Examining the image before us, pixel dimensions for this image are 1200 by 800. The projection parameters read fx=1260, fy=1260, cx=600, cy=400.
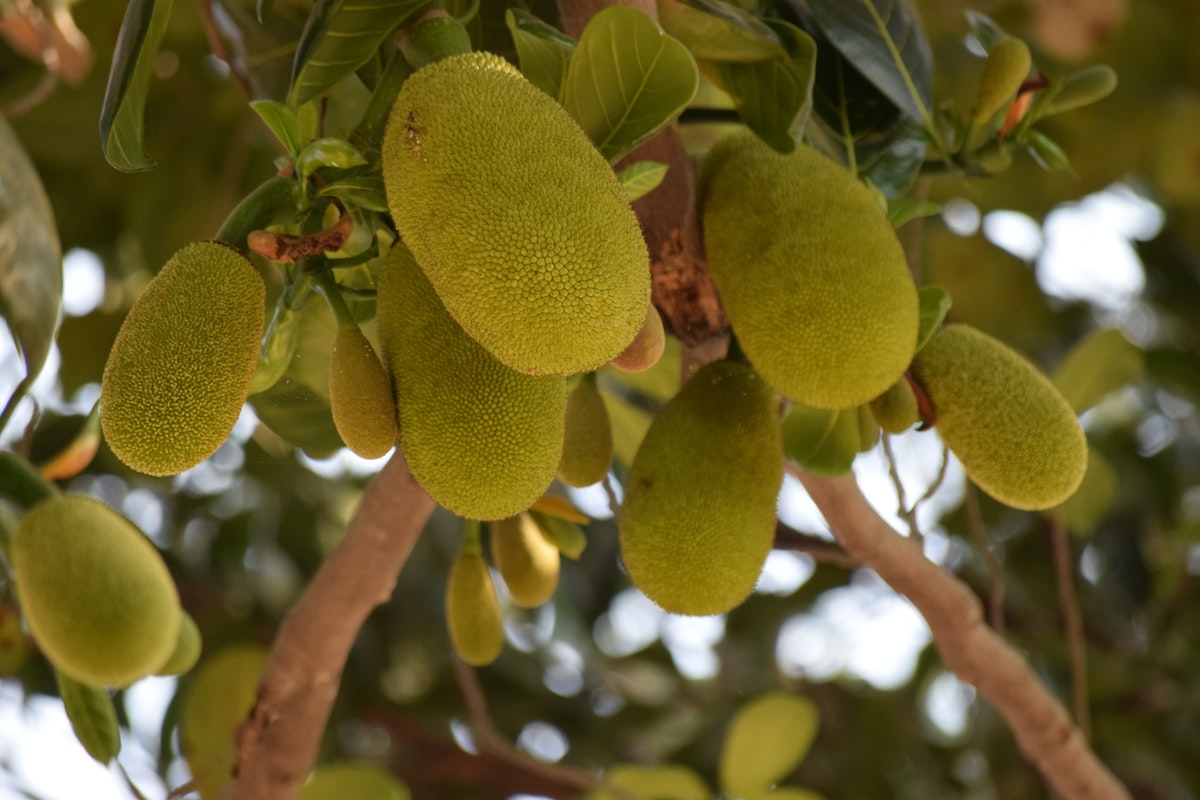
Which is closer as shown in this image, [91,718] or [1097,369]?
[91,718]

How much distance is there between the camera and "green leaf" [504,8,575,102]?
0.60m

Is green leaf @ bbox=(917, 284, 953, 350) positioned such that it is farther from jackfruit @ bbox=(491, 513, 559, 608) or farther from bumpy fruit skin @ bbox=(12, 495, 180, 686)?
bumpy fruit skin @ bbox=(12, 495, 180, 686)

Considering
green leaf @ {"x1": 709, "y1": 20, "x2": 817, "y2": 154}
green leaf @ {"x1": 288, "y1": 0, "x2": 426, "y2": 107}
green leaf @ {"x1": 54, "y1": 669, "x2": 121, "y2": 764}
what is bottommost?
green leaf @ {"x1": 54, "y1": 669, "x2": 121, "y2": 764}

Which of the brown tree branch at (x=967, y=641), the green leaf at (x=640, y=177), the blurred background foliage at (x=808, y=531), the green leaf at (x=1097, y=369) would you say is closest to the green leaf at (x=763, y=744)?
the brown tree branch at (x=967, y=641)

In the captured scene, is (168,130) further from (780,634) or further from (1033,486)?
(1033,486)

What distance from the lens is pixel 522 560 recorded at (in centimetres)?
79

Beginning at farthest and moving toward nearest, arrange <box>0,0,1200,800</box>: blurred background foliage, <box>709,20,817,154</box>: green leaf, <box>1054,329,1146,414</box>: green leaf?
<box>0,0,1200,800</box>: blurred background foliage
<box>1054,329,1146,414</box>: green leaf
<box>709,20,817,154</box>: green leaf

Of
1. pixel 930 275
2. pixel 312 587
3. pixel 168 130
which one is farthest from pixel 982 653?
pixel 168 130

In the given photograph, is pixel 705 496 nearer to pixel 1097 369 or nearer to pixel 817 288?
pixel 817 288

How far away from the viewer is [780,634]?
1.96 m

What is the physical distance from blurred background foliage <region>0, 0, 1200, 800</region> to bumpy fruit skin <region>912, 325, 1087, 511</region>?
35.5 inches

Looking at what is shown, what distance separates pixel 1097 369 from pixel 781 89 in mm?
521

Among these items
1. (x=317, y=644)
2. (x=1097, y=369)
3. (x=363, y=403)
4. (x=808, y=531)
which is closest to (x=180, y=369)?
(x=363, y=403)

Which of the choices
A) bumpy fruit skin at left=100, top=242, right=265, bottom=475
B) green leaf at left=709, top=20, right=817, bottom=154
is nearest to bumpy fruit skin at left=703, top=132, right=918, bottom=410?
green leaf at left=709, top=20, right=817, bottom=154
